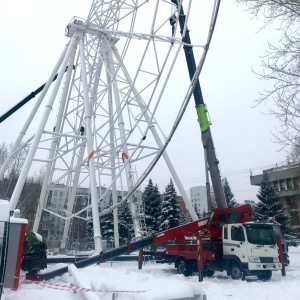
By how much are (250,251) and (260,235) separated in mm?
911

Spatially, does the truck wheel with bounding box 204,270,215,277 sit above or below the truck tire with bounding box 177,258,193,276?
below

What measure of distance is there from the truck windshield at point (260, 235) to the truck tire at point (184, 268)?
2.85 meters

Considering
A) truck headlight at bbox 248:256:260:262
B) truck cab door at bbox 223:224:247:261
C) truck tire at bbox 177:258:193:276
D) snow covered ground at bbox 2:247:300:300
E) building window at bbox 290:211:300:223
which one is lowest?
snow covered ground at bbox 2:247:300:300

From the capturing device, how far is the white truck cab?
45.1ft

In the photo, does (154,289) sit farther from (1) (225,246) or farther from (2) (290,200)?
(2) (290,200)

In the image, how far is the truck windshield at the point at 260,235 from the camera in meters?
14.2

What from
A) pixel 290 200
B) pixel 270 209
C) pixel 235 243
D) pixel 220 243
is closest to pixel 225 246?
pixel 220 243

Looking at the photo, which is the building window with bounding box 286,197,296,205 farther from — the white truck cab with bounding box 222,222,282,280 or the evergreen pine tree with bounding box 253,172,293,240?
the white truck cab with bounding box 222,222,282,280

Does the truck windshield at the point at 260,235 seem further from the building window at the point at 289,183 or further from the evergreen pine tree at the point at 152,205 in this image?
the building window at the point at 289,183

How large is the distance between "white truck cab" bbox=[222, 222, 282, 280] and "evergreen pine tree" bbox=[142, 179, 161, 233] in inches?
1160

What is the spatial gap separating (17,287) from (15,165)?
33427 millimetres

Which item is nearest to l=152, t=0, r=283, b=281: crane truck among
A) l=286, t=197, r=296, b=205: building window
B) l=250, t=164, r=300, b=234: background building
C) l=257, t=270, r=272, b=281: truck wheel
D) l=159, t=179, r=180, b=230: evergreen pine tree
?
l=257, t=270, r=272, b=281: truck wheel

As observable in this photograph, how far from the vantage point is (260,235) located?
14.4 meters

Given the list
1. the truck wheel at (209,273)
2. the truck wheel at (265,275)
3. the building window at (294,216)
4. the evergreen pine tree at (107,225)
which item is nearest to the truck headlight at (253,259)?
the truck wheel at (265,275)
